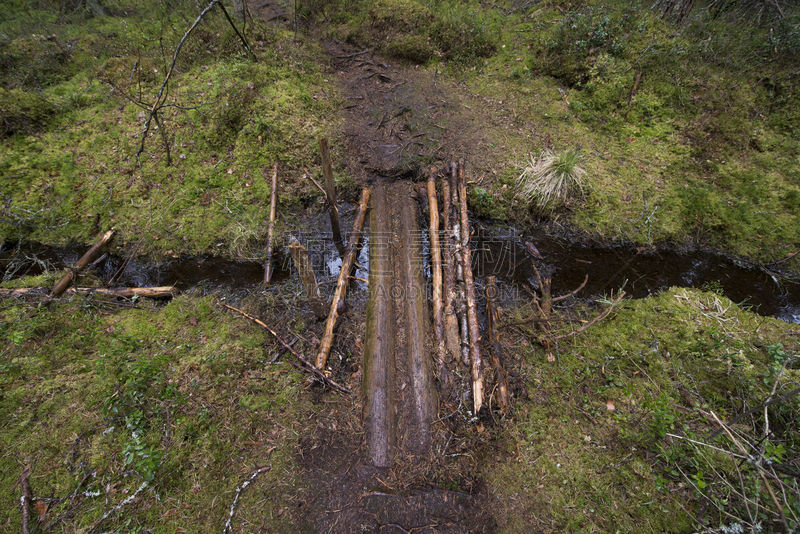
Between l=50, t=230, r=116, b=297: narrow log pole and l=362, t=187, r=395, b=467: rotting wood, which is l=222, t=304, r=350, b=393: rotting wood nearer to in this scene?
l=362, t=187, r=395, b=467: rotting wood

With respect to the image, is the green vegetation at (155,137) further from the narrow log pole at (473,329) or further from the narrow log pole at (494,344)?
the narrow log pole at (494,344)

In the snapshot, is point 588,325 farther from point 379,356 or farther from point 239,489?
point 239,489

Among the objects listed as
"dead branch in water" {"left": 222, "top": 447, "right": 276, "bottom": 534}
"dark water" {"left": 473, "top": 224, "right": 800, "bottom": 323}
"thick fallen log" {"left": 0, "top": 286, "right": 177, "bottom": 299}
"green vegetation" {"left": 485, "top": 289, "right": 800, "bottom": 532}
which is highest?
"thick fallen log" {"left": 0, "top": 286, "right": 177, "bottom": 299}

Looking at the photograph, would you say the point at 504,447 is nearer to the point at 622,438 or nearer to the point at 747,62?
the point at 622,438

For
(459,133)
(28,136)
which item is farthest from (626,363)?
(28,136)

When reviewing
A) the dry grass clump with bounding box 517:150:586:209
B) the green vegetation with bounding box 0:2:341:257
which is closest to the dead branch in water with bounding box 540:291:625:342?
the dry grass clump with bounding box 517:150:586:209

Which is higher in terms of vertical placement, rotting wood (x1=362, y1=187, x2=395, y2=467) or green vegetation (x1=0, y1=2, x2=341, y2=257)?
green vegetation (x1=0, y1=2, x2=341, y2=257)

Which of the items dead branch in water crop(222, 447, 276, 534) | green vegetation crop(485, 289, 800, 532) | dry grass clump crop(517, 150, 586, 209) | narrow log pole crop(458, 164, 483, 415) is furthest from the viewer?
dry grass clump crop(517, 150, 586, 209)
